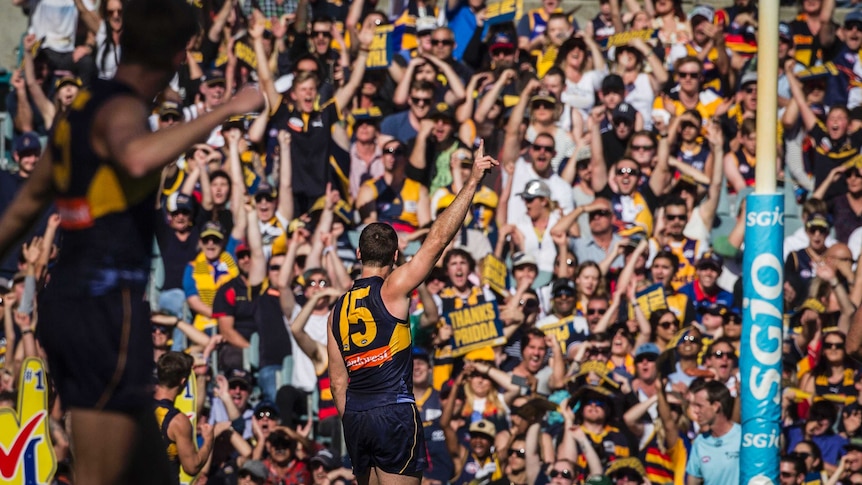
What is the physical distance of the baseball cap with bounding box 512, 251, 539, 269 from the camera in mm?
12672

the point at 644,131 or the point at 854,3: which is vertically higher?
the point at 854,3

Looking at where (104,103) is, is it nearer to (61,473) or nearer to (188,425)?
(188,425)

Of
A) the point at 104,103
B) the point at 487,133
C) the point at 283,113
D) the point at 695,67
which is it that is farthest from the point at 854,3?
the point at 104,103

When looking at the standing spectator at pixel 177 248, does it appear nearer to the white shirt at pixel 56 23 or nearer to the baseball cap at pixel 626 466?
the white shirt at pixel 56 23

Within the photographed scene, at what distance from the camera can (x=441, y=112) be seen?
13.5 metres

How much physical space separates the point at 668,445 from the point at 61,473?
207 inches

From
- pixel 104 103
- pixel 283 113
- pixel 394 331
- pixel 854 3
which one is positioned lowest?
pixel 394 331

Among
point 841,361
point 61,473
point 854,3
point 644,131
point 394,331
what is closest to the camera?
point 394,331

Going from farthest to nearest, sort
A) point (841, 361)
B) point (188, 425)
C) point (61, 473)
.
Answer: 1. point (841, 361)
2. point (61, 473)
3. point (188, 425)

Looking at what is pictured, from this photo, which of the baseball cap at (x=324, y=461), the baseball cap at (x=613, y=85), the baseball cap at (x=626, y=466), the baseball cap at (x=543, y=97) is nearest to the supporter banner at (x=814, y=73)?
the baseball cap at (x=613, y=85)

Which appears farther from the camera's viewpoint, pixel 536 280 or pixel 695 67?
pixel 695 67

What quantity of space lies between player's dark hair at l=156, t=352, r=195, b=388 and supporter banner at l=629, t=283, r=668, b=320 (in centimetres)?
488

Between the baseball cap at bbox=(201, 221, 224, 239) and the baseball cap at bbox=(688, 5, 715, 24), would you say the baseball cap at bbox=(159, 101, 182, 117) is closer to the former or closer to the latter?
the baseball cap at bbox=(201, 221, 224, 239)

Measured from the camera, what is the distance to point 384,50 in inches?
555
